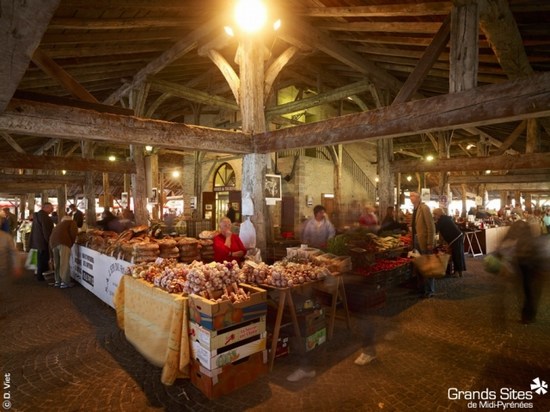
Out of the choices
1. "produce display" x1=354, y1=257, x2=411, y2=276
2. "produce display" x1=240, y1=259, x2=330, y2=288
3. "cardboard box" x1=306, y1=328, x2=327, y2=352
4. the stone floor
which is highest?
"produce display" x1=240, y1=259, x2=330, y2=288

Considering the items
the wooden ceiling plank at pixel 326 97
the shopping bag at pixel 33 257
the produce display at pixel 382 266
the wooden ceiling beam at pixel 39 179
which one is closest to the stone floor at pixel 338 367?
the produce display at pixel 382 266

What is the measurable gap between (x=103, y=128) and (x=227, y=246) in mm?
2864

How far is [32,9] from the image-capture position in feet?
5.56

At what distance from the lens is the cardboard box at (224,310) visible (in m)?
3.50

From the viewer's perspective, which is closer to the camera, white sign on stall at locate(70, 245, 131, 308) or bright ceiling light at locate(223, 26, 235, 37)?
white sign on stall at locate(70, 245, 131, 308)

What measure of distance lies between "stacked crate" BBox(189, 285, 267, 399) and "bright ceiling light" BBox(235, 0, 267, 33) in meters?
5.10

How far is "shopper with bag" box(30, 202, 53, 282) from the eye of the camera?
911 centimetres

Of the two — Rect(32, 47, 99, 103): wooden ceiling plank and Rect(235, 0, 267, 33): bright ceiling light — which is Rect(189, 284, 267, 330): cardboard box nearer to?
Rect(32, 47, 99, 103): wooden ceiling plank

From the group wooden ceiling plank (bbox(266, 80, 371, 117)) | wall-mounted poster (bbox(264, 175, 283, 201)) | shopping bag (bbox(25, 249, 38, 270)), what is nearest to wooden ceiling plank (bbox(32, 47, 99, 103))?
wall-mounted poster (bbox(264, 175, 283, 201))

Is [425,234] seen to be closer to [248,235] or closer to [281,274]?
[248,235]

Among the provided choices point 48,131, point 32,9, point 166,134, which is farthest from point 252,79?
point 32,9

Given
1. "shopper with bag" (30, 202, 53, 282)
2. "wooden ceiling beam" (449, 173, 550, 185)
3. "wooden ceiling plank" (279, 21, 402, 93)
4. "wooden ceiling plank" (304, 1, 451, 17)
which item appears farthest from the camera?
"wooden ceiling beam" (449, 173, 550, 185)

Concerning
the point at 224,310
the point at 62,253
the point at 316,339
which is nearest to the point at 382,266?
the point at 316,339

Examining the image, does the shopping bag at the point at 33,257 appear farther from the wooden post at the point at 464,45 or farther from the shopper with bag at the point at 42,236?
the wooden post at the point at 464,45
